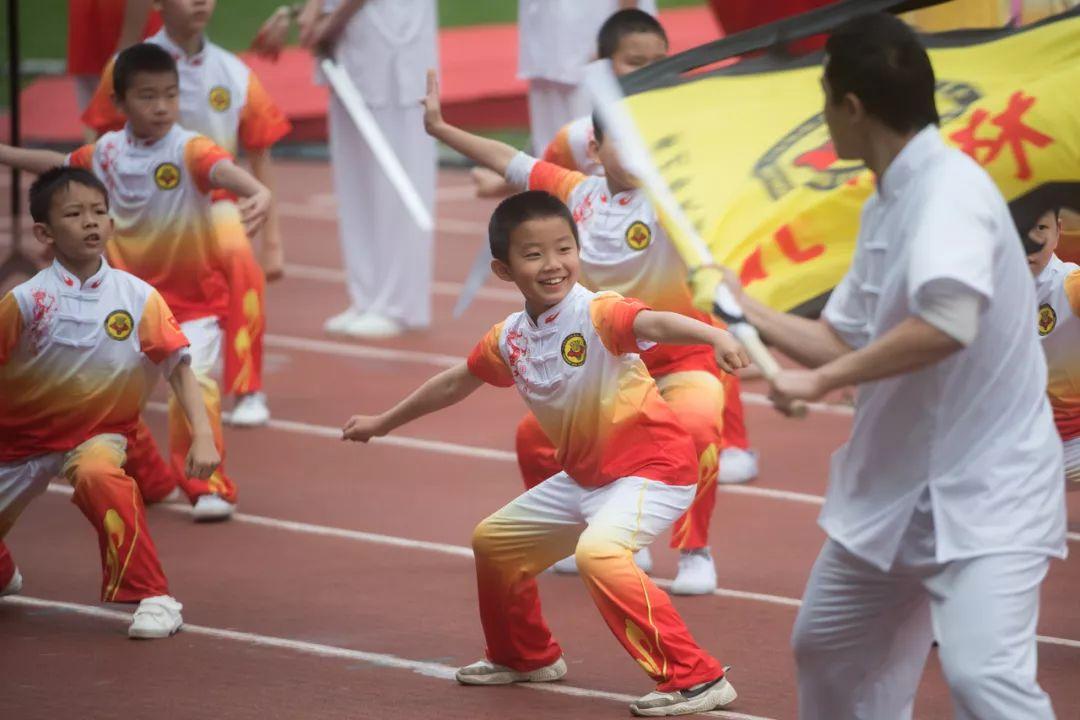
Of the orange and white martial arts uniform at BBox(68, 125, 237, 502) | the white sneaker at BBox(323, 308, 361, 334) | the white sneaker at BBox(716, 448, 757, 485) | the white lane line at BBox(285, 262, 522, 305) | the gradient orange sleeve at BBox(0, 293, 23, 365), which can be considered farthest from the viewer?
the white lane line at BBox(285, 262, 522, 305)

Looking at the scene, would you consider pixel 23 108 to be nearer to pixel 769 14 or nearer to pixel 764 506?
pixel 769 14

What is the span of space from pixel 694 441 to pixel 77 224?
99.6 inches

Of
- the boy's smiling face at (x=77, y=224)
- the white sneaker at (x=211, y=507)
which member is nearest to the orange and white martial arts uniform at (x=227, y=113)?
the white sneaker at (x=211, y=507)

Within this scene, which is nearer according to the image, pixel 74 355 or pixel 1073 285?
pixel 1073 285

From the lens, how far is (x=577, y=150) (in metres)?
8.58

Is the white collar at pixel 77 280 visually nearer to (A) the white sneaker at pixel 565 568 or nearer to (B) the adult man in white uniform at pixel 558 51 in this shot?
(A) the white sneaker at pixel 565 568

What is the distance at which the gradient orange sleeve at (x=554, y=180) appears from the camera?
26.1ft

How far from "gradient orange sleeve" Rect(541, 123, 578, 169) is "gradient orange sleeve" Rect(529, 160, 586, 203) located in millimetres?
564

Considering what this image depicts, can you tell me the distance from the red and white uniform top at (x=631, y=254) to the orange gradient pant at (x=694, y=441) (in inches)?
3.3

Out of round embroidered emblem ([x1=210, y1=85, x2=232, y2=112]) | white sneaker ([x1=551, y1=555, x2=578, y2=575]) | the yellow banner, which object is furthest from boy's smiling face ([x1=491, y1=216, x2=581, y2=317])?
round embroidered emblem ([x1=210, y1=85, x2=232, y2=112])

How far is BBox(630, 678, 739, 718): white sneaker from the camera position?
246 inches

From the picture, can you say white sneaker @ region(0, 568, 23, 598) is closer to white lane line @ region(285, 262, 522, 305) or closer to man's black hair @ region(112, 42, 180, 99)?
man's black hair @ region(112, 42, 180, 99)

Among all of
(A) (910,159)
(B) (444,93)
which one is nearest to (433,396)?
(A) (910,159)

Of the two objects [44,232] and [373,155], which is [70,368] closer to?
[44,232]
